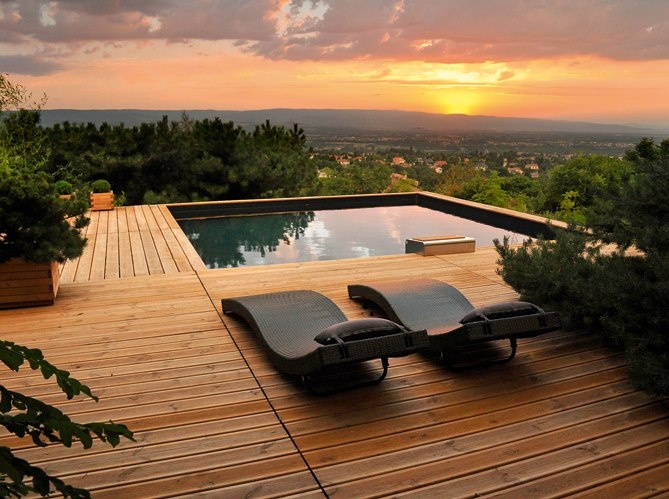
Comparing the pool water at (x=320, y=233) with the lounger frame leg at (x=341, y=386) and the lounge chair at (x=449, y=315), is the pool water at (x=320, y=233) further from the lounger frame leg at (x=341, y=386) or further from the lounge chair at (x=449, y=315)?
the lounger frame leg at (x=341, y=386)

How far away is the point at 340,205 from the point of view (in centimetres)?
1115

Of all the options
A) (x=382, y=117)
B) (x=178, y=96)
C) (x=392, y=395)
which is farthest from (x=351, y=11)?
(x=382, y=117)

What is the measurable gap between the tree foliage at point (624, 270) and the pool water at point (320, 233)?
4128mm

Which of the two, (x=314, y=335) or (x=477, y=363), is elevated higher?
(x=314, y=335)

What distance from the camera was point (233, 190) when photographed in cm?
1331

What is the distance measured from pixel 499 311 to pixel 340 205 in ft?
27.6

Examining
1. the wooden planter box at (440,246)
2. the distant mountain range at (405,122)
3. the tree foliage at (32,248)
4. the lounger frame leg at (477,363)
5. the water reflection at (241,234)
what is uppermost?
the distant mountain range at (405,122)

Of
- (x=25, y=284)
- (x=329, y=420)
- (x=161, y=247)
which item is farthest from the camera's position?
(x=161, y=247)

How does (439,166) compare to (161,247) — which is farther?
(439,166)

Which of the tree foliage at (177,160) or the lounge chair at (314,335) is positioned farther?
the tree foliage at (177,160)

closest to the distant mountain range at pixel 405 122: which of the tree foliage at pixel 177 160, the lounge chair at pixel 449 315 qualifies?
the tree foliage at pixel 177 160

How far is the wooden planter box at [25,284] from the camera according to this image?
404 cm

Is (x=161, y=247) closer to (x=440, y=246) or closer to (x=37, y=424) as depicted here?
(x=440, y=246)

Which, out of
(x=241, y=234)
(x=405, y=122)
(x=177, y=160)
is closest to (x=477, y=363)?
(x=241, y=234)
